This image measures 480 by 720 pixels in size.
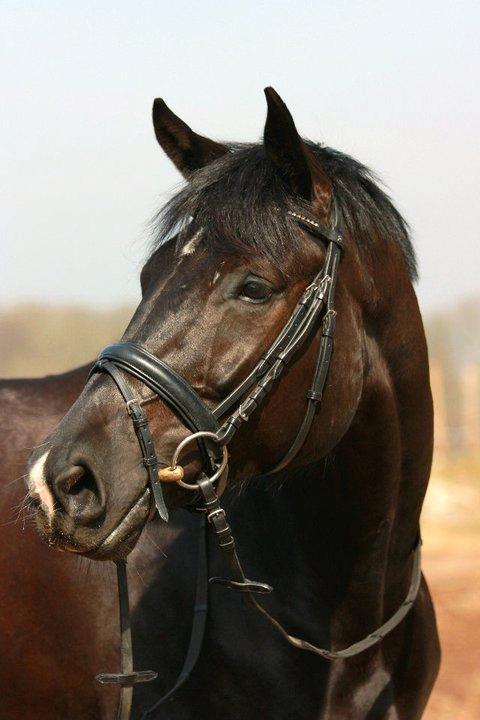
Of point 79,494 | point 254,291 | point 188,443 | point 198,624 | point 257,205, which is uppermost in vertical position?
point 257,205

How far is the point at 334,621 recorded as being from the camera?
310 centimetres

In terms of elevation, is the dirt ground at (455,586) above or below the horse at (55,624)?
below

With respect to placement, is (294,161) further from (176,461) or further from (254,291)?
(176,461)

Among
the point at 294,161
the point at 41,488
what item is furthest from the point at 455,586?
the point at 41,488

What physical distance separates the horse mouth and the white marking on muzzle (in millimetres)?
32

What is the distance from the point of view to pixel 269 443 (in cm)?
270

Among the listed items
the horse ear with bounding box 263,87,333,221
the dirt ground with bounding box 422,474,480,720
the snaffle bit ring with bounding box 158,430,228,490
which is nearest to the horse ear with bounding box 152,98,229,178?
the horse ear with bounding box 263,87,333,221

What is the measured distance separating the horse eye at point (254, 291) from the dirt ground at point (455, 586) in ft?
14.3

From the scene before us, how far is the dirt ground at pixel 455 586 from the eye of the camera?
6.28 meters

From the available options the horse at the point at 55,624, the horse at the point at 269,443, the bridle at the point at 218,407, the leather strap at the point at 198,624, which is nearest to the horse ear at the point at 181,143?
the horse at the point at 269,443

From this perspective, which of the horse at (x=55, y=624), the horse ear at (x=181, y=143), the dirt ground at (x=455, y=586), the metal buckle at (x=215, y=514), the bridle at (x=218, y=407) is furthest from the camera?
the dirt ground at (x=455, y=586)

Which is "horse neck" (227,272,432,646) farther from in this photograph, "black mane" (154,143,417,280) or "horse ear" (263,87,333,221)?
"horse ear" (263,87,333,221)

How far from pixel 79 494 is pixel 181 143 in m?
1.35

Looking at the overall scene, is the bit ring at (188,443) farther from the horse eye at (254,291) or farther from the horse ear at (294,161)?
the horse ear at (294,161)
